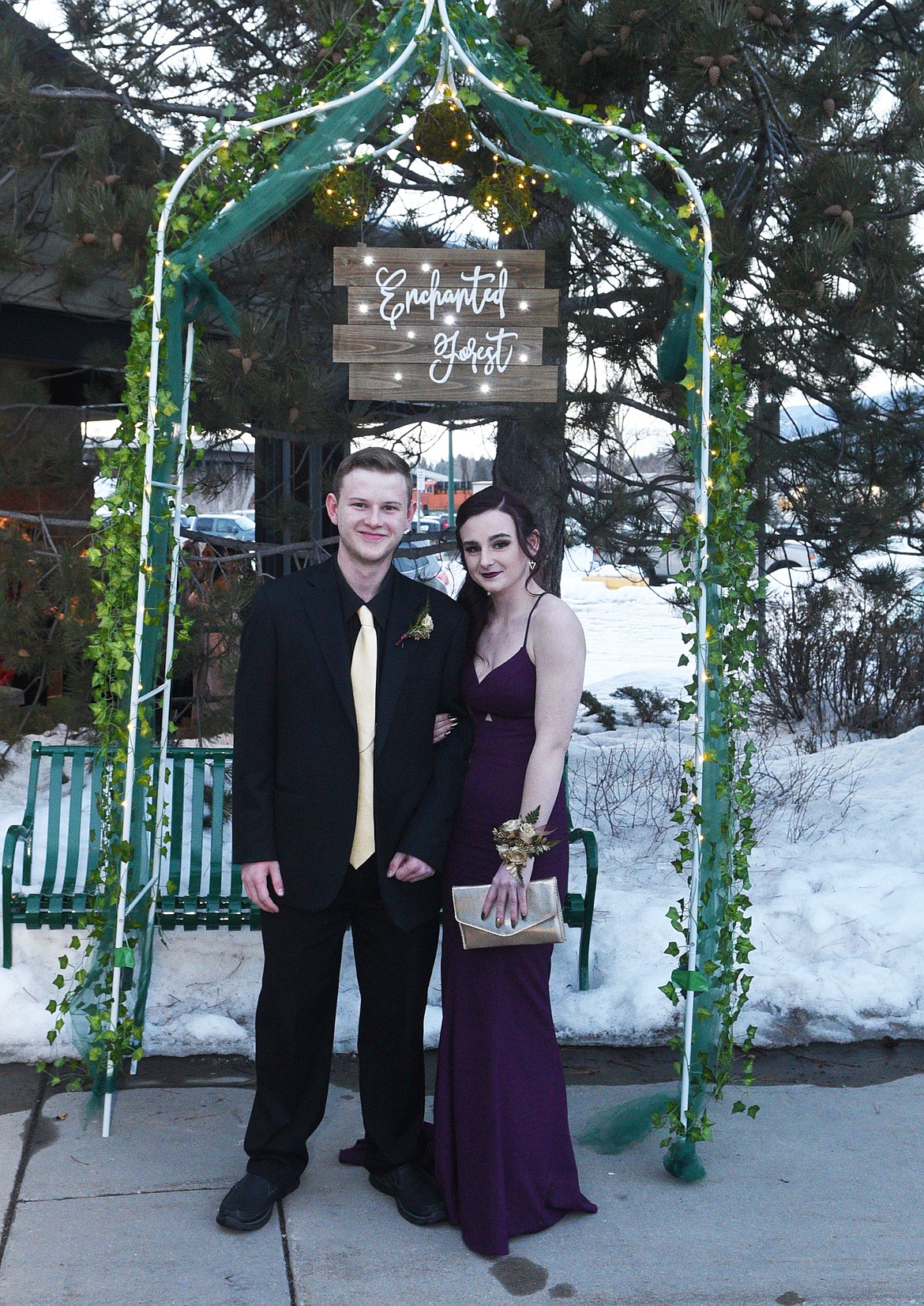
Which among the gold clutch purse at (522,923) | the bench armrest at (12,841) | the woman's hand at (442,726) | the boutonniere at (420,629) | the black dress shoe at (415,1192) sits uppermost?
the boutonniere at (420,629)

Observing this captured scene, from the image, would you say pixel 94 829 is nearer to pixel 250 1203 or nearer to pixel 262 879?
pixel 262 879

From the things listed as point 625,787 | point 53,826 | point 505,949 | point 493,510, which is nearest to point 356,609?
point 493,510

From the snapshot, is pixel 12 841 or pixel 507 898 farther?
pixel 12 841

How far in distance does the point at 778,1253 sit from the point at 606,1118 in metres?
0.71

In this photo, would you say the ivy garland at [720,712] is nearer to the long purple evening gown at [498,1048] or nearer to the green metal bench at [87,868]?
the long purple evening gown at [498,1048]

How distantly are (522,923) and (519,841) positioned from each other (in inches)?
8.0

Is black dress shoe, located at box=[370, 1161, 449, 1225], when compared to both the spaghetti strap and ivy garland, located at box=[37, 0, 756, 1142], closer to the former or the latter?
ivy garland, located at box=[37, 0, 756, 1142]

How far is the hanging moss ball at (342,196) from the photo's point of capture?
4.06 m

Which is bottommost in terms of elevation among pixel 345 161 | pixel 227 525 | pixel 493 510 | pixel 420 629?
pixel 420 629

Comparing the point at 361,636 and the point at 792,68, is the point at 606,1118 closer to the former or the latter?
the point at 361,636

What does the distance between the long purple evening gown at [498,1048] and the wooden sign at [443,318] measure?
1.36 metres

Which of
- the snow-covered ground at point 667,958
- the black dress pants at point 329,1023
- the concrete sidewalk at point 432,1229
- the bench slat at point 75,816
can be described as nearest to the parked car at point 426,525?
the bench slat at point 75,816

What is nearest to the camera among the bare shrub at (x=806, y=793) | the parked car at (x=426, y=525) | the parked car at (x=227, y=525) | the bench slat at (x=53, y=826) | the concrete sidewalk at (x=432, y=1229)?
the concrete sidewalk at (x=432, y=1229)

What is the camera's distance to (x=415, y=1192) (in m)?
3.17
